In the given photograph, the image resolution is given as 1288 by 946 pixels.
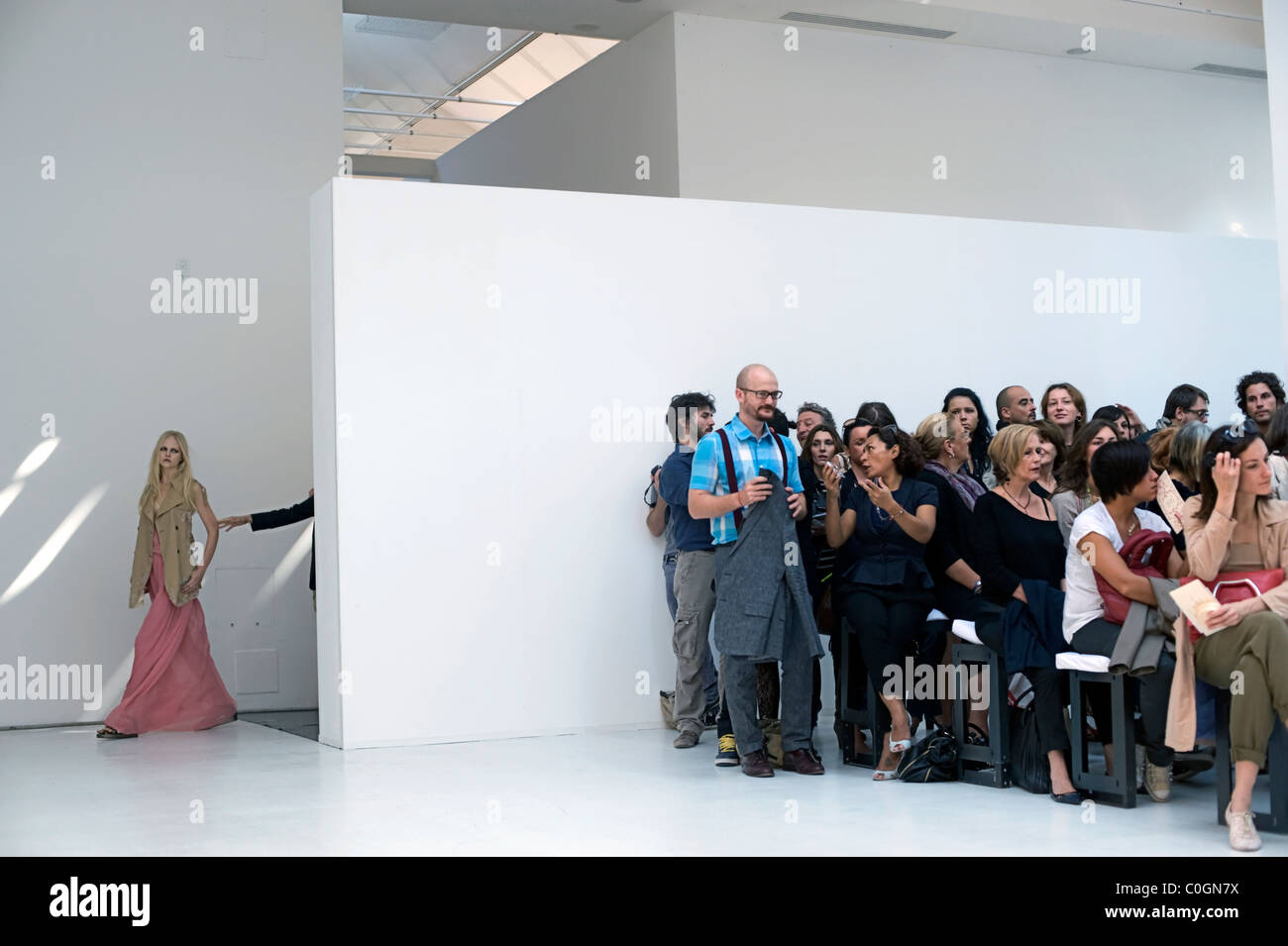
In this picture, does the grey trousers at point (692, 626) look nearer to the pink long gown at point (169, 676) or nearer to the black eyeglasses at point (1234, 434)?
the black eyeglasses at point (1234, 434)

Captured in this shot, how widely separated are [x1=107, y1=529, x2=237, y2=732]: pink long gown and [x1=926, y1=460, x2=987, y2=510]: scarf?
4.24m

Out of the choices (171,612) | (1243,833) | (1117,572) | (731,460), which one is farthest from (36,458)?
(1243,833)

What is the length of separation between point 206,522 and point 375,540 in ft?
5.17

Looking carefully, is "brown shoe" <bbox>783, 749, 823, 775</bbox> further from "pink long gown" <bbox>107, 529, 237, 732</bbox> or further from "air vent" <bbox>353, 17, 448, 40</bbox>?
"air vent" <bbox>353, 17, 448, 40</bbox>

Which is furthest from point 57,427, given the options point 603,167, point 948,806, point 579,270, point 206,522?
point 948,806

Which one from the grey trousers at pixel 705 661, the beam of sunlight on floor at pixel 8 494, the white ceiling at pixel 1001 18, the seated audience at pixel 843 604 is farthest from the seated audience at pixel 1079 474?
the beam of sunlight on floor at pixel 8 494

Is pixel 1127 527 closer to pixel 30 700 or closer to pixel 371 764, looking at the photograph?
pixel 371 764

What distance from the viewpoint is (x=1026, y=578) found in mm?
5410

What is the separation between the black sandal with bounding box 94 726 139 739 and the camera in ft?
25.1

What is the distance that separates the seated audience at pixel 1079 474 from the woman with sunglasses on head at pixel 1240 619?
2.78 feet

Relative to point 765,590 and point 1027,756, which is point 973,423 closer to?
point 765,590

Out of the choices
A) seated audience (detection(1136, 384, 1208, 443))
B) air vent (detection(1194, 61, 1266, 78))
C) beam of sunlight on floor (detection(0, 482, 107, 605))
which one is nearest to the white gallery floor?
beam of sunlight on floor (detection(0, 482, 107, 605))

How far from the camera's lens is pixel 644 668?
733 cm

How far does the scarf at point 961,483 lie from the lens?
19.8 ft
